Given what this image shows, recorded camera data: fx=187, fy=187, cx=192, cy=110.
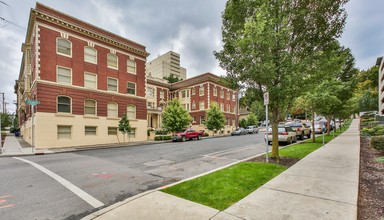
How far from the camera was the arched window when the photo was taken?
19.3 m

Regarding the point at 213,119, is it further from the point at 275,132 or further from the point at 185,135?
the point at 275,132

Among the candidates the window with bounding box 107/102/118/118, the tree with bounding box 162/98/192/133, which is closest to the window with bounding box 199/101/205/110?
the tree with bounding box 162/98/192/133

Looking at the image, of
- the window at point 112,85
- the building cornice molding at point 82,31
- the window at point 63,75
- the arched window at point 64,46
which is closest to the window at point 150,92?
the building cornice molding at point 82,31

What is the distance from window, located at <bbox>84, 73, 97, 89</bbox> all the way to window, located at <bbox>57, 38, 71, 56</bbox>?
2.82 metres

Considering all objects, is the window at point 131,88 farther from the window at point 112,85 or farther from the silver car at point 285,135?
the silver car at point 285,135

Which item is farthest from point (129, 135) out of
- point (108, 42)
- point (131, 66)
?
point (108, 42)

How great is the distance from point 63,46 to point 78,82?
3.91 m

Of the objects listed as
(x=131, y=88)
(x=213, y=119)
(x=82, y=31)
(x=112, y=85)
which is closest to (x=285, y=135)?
(x=213, y=119)

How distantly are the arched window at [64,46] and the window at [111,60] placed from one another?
13.8ft

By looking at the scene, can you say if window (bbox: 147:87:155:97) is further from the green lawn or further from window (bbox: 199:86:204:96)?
the green lawn

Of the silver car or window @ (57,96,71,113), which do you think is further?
window @ (57,96,71,113)

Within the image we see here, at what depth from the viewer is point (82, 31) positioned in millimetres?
20828

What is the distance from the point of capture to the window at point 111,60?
2344 cm

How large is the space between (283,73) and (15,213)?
959cm
